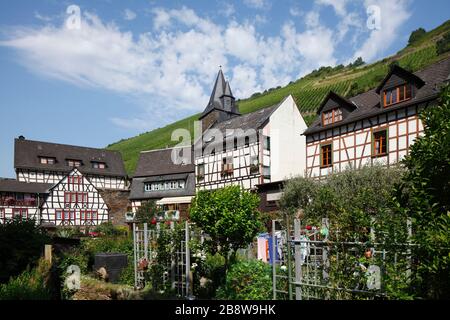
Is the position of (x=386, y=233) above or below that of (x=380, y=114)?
below

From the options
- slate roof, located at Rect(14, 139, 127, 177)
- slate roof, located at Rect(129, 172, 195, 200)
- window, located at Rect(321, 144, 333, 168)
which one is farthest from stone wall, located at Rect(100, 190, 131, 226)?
window, located at Rect(321, 144, 333, 168)

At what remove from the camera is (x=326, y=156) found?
2472 cm

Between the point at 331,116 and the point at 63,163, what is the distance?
40683 millimetres

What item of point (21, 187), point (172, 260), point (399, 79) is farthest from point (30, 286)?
point (21, 187)

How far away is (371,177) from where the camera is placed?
19.3 m

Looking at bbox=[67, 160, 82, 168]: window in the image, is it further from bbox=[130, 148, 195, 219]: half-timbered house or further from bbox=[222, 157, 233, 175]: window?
bbox=[222, 157, 233, 175]: window

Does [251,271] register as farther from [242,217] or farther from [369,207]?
[369,207]

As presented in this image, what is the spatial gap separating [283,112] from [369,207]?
17.6 meters

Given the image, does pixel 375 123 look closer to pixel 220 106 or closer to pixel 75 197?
pixel 220 106

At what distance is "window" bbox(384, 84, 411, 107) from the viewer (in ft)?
68.4

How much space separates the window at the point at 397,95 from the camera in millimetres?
20859

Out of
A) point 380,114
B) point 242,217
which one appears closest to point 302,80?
point 380,114

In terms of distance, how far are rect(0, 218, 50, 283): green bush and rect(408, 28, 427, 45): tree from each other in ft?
349
